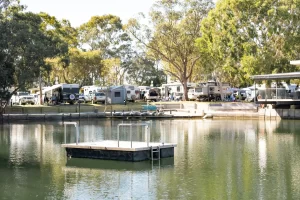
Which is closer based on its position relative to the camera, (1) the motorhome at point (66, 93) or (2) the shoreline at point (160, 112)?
(2) the shoreline at point (160, 112)

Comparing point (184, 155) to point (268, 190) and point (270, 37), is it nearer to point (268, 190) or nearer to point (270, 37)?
point (268, 190)

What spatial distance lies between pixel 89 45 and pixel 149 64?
1557 centimetres

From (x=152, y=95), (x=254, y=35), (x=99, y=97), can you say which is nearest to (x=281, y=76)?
(x=254, y=35)

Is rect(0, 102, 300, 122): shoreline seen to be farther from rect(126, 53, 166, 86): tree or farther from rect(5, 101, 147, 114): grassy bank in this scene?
rect(126, 53, 166, 86): tree

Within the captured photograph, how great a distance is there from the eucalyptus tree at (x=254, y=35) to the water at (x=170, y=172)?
23.9m

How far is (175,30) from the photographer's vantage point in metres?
71.1

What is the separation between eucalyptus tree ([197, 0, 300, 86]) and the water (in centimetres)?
2388

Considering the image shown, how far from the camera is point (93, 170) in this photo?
25.1 meters

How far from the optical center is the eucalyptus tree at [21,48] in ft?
175

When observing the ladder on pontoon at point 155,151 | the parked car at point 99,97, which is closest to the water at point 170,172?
the ladder on pontoon at point 155,151

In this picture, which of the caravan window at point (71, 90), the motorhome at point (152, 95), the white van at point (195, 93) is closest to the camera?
the caravan window at point (71, 90)

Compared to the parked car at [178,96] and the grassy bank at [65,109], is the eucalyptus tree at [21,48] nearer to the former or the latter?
the grassy bank at [65,109]

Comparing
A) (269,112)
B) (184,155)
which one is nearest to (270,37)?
(269,112)

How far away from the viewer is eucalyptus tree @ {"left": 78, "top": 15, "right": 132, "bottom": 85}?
104 meters
